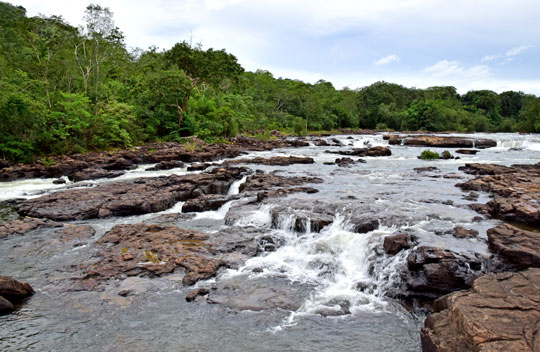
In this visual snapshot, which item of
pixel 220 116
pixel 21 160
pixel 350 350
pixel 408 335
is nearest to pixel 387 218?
pixel 408 335

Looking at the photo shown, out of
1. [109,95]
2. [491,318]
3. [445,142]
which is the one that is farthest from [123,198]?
[445,142]

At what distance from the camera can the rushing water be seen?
6.81 metres

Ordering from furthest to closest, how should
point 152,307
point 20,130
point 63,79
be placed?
point 63,79, point 20,130, point 152,307

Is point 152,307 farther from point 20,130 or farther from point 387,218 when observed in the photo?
point 20,130

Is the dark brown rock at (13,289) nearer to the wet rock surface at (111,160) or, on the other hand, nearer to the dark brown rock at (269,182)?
the dark brown rock at (269,182)

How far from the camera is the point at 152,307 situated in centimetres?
794

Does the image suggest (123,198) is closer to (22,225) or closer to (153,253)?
(22,225)

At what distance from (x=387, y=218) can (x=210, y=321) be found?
697 centimetres

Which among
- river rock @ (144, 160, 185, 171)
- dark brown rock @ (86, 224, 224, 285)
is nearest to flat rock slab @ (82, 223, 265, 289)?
dark brown rock @ (86, 224, 224, 285)

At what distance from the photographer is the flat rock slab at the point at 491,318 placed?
4.83 meters

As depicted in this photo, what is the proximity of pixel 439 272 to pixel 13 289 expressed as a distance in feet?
30.8

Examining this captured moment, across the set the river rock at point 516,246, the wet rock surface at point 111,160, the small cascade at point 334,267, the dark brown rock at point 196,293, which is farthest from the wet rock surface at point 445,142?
the dark brown rock at point 196,293

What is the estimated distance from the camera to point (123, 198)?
52.5 ft

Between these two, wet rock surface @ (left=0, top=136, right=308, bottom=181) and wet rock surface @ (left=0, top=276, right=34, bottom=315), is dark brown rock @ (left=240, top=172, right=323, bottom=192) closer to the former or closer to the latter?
wet rock surface @ (left=0, top=136, right=308, bottom=181)
